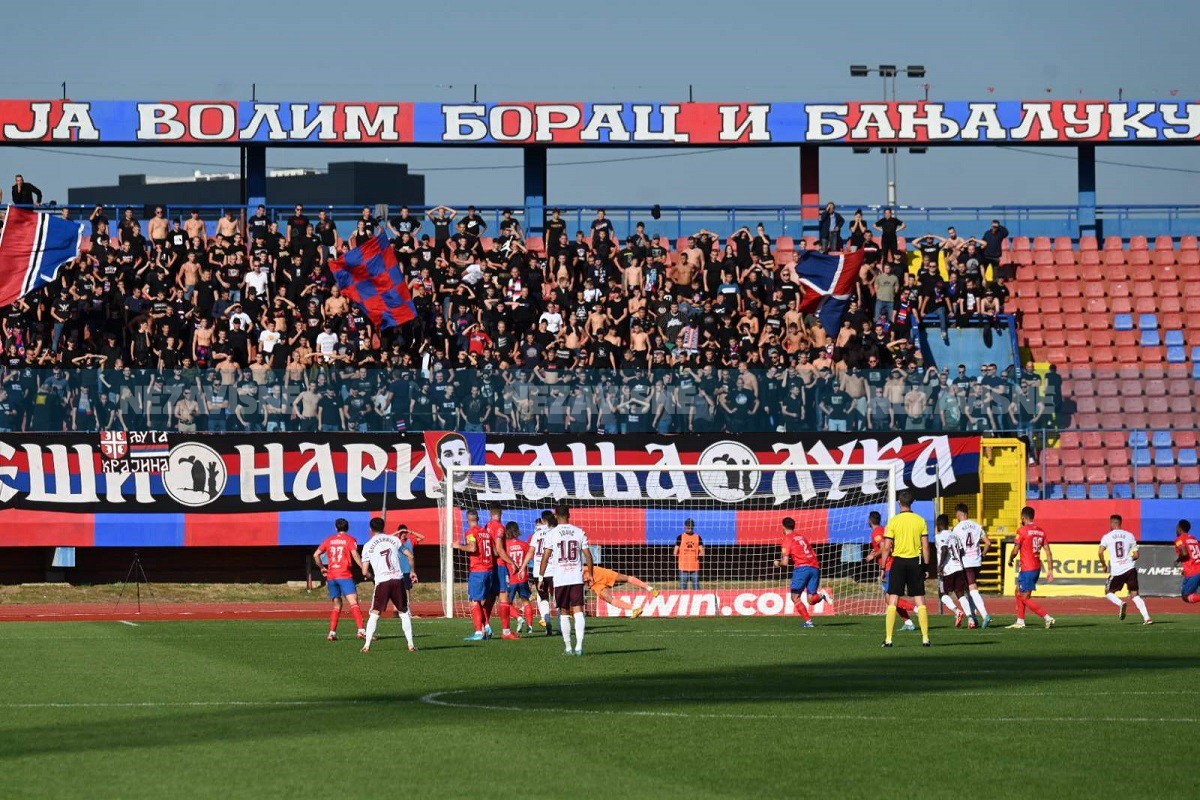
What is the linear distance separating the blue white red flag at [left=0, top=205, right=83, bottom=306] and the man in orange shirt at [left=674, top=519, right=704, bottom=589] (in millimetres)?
15038

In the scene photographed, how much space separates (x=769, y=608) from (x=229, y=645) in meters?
11.8

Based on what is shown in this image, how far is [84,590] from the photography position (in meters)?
37.4

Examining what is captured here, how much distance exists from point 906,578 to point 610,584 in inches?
345

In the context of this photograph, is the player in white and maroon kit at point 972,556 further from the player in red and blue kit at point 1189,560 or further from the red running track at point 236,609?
the player in red and blue kit at point 1189,560

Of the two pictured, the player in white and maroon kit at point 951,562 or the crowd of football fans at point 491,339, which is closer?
the player in white and maroon kit at point 951,562

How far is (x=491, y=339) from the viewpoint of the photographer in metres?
38.5

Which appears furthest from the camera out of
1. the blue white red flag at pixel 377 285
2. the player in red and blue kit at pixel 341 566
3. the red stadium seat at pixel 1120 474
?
the blue white red flag at pixel 377 285

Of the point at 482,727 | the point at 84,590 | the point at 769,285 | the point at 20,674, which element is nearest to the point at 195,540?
the point at 84,590

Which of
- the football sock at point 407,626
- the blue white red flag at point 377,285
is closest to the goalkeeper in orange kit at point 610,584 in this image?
the football sock at point 407,626

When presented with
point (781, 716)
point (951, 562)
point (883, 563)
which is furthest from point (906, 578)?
point (781, 716)

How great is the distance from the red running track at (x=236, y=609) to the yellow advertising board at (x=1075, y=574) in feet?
0.58

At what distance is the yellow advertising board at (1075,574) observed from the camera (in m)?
37.1

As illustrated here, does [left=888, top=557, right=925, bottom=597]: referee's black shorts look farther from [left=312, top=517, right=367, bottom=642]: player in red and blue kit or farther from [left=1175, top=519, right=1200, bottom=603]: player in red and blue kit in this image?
[left=1175, top=519, right=1200, bottom=603]: player in red and blue kit

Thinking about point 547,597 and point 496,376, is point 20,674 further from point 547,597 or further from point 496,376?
point 496,376
